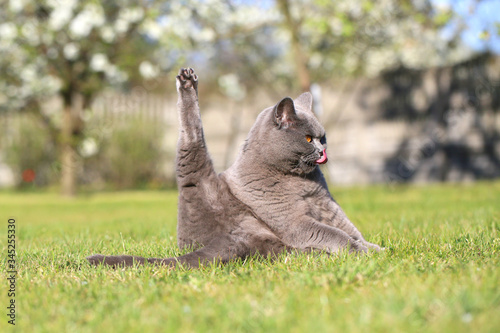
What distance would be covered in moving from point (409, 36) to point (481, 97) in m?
2.79

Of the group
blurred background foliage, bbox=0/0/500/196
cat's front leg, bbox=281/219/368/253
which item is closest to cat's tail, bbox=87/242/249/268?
cat's front leg, bbox=281/219/368/253

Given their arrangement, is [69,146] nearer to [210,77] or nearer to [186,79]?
[210,77]

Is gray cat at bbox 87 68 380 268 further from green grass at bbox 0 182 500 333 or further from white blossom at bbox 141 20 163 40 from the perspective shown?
white blossom at bbox 141 20 163 40

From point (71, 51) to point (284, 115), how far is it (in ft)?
23.3

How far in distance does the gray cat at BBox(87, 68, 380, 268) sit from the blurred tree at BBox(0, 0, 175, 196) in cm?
554

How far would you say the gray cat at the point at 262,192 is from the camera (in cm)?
269

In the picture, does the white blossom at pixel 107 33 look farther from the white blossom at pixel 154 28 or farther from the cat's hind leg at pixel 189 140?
the cat's hind leg at pixel 189 140

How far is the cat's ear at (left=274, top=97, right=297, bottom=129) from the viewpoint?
2756 mm

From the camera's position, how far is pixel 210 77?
40.7 ft

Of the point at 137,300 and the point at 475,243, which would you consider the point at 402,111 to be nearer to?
the point at 475,243

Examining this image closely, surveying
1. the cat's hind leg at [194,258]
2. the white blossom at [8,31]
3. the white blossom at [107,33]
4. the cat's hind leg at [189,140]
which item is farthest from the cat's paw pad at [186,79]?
the white blossom at [8,31]

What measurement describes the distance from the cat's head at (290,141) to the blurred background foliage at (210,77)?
451 cm

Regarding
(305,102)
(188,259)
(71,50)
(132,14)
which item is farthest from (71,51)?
(188,259)

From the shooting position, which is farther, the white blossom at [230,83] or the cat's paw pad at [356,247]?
the white blossom at [230,83]
